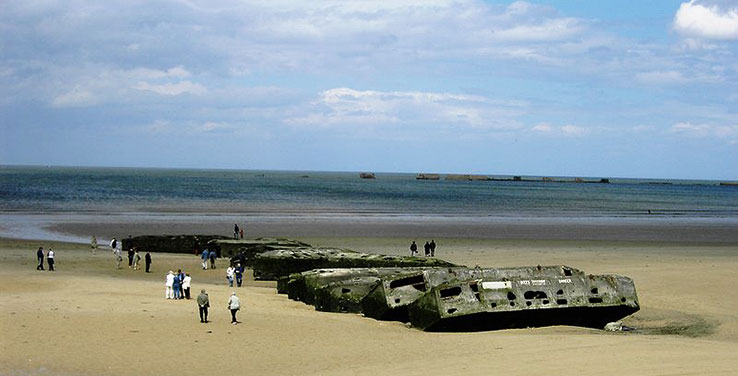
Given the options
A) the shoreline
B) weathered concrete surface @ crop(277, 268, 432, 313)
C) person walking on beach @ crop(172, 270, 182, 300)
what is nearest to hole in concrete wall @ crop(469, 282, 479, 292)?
weathered concrete surface @ crop(277, 268, 432, 313)

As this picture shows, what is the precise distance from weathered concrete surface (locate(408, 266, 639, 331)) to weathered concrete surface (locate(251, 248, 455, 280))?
31.0ft

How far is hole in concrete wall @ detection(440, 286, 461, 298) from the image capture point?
20.2m

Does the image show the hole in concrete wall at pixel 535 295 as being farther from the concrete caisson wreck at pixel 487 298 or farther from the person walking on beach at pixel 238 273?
the person walking on beach at pixel 238 273

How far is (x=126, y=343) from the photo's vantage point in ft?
59.0

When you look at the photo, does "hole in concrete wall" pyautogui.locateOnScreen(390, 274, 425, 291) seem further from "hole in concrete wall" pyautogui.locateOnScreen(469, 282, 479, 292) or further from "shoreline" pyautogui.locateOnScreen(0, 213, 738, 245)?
"shoreline" pyautogui.locateOnScreen(0, 213, 738, 245)

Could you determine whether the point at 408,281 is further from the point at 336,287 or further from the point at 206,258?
the point at 206,258

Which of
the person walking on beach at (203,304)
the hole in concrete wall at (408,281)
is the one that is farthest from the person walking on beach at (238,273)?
the hole in concrete wall at (408,281)

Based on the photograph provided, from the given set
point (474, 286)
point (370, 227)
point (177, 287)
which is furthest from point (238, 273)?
point (370, 227)

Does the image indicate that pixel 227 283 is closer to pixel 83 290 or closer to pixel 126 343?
pixel 83 290

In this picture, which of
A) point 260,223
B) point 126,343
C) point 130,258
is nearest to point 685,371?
point 126,343

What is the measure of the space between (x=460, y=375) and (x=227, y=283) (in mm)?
19315

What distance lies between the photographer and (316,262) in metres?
33.4

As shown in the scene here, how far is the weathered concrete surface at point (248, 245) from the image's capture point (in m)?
38.7

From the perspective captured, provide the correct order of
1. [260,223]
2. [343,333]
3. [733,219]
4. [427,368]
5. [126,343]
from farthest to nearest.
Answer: [733,219] < [260,223] < [343,333] < [126,343] < [427,368]
